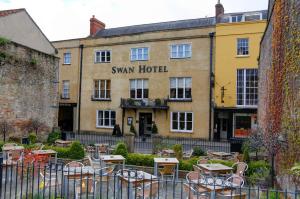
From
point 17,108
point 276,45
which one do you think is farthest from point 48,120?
point 276,45

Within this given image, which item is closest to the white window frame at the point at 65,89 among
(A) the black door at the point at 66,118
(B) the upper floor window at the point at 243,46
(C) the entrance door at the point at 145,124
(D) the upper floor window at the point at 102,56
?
(A) the black door at the point at 66,118

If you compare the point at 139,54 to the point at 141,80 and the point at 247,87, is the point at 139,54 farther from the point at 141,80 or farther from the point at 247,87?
the point at 247,87

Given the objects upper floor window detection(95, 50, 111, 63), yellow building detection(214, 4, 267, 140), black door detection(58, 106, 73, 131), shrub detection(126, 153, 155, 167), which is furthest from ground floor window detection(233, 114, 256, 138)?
black door detection(58, 106, 73, 131)

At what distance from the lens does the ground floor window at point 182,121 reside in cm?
2654

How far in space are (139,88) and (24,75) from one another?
38.7 feet

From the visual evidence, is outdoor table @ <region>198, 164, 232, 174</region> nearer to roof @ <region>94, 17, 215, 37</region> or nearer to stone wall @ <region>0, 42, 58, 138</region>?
stone wall @ <region>0, 42, 58, 138</region>

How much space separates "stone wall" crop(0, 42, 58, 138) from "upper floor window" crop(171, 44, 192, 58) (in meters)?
10.3

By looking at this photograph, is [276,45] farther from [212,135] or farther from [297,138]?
[212,135]

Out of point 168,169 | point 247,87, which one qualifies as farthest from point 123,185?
point 247,87

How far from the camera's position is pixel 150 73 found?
28234mm

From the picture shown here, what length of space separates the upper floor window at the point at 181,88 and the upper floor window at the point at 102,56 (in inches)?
274

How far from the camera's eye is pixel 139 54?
28875 millimetres

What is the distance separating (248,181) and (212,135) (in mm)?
15196

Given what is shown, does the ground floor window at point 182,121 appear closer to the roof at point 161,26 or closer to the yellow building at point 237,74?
the yellow building at point 237,74
